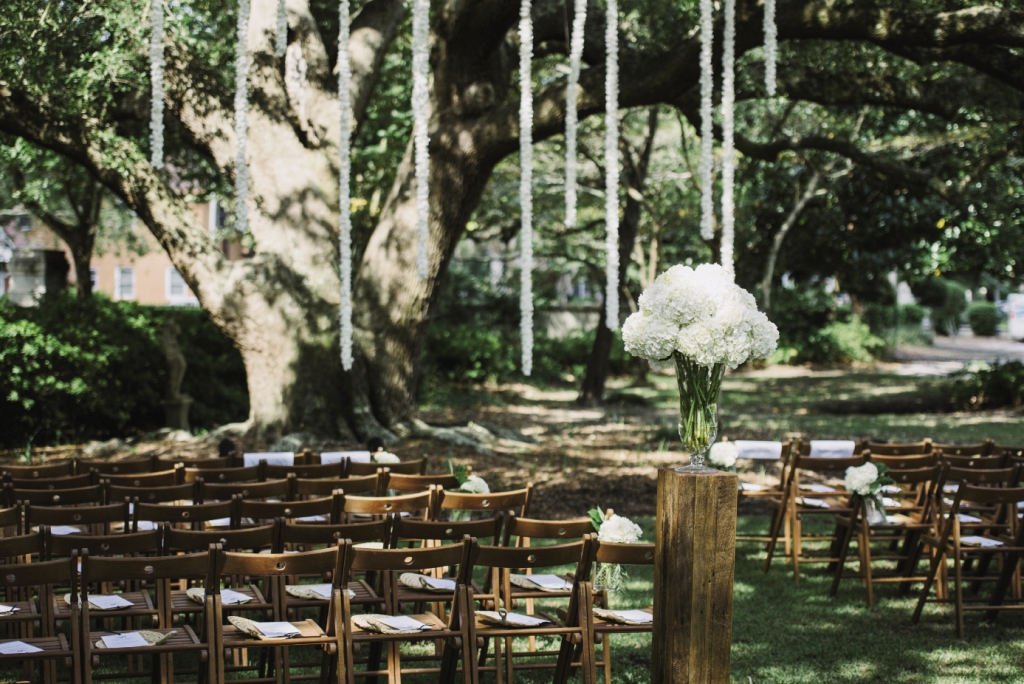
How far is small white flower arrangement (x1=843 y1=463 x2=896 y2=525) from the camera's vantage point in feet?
20.2

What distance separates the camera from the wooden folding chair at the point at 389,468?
21.5ft

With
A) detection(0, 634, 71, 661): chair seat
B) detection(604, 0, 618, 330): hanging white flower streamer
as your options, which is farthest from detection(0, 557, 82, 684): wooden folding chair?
detection(604, 0, 618, 330): hanging white flower streamer

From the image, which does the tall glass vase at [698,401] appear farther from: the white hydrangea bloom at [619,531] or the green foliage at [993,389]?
the green foliage at [993,389]

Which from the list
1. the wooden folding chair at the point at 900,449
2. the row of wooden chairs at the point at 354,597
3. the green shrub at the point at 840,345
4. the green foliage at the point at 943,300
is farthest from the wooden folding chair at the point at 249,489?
the green foliage at the point at 943,300

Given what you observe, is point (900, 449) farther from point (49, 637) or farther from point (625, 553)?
point (49, 637)

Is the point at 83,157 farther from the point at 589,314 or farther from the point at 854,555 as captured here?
the point at 589,314

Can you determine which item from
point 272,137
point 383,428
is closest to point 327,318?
point 383,428

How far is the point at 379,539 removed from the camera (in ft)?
15.3

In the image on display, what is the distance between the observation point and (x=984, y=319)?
1511 inches

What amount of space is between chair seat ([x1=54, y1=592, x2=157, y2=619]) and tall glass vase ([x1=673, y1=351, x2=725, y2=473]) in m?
2.35

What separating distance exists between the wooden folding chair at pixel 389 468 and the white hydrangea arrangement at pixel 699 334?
10.5 ft

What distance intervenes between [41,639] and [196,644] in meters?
0.59

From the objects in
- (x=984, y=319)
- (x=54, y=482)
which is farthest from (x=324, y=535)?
(x=984, y=319)

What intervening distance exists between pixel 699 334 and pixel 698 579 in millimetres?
824
